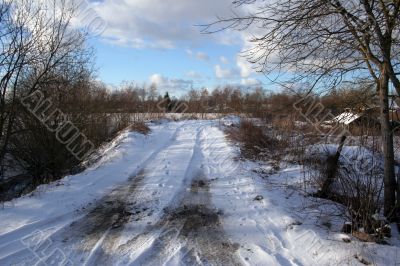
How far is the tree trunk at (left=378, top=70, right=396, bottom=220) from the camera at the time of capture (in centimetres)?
557

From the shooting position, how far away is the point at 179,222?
5949mm

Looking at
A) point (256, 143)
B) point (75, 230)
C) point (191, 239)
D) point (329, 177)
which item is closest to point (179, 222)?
point (191, 239)

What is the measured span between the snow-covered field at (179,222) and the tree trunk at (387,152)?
59cm

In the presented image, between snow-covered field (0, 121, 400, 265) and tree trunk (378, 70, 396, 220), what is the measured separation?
587 mm

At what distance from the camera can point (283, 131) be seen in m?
14.8

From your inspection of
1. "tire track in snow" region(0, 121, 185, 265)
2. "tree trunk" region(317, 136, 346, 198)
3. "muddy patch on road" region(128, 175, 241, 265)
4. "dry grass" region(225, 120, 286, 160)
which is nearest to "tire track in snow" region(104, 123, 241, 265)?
"muddy patch on road" region(128, 175, 241, 265)

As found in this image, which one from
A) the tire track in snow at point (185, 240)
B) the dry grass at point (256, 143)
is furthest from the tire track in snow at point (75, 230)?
the dry grass at point (256, 143)

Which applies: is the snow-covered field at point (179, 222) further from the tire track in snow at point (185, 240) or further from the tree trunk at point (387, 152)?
the tree trunk at point (387, 152)

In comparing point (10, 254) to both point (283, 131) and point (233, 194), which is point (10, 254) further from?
point (283, 131)

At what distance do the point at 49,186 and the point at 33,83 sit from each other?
4689mm

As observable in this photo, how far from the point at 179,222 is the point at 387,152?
328cm

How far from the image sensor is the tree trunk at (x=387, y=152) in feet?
18.3

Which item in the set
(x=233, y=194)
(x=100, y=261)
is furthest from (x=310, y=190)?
(x=100, y=261)

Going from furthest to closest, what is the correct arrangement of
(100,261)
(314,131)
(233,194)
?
(314,131)
(233,194)
(100,261)
